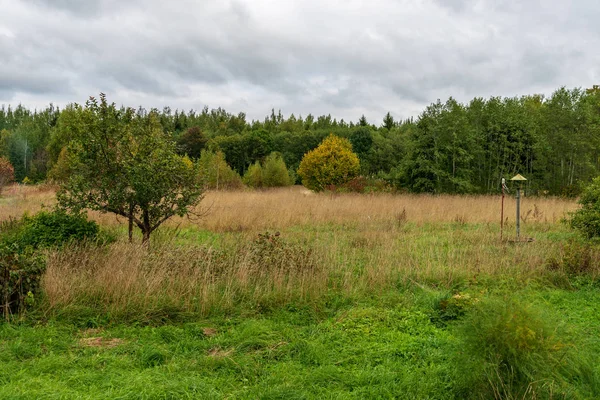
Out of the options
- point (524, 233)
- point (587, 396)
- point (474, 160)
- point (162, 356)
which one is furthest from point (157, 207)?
point (474, 160)

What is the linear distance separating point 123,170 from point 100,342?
3.33 meters

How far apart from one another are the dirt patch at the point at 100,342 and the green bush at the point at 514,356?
312cm

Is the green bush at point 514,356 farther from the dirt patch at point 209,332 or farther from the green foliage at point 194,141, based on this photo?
the green foliage at point 194,141

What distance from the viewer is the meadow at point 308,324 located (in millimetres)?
2838

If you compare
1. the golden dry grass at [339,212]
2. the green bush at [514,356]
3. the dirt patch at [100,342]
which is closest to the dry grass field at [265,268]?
the dirt patch at [100,342]

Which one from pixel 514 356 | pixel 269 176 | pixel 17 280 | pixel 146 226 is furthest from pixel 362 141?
pixel 514 356

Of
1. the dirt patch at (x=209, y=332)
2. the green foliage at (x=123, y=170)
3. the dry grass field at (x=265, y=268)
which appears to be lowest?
the dirt patch at (x=209, y=332)

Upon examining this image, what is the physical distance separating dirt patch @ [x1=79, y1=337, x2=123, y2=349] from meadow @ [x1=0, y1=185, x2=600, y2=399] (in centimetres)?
2

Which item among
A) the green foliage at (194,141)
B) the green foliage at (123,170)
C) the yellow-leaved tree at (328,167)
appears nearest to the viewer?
the green foliage at (123,170)

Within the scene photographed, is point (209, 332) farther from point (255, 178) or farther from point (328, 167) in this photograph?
point (255, 178)

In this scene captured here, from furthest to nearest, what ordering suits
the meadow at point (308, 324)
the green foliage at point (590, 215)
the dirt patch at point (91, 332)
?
the green foliage at point (590, 215)
the dirt patch at point (91, 332)
the meadow at point (308, 324)

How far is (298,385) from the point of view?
3090mm

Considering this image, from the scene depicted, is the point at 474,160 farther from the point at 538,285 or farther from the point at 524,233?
the point at 538,285

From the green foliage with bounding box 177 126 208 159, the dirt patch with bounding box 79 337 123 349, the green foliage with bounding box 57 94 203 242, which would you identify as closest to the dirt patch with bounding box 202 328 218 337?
the dirt patch with bounding box 79 337 123 349
